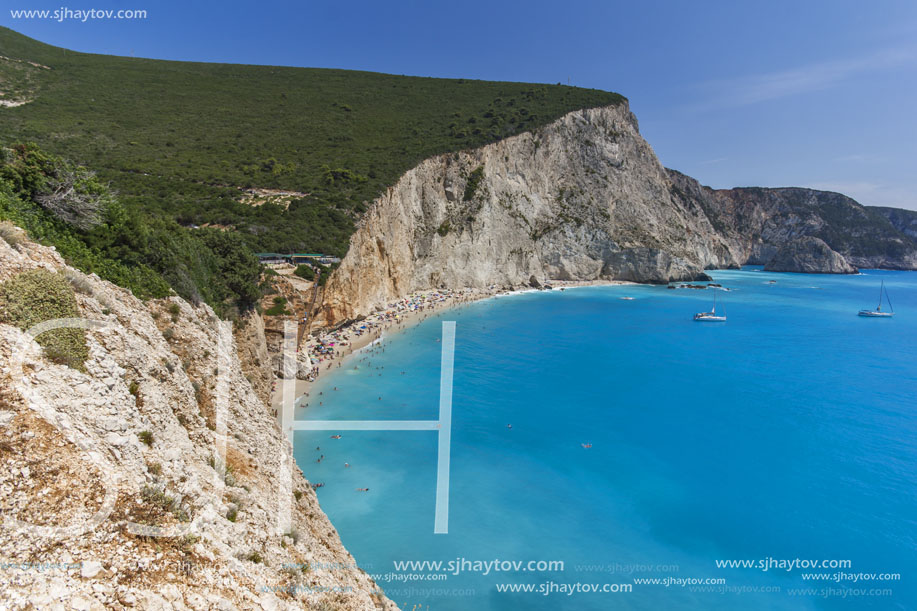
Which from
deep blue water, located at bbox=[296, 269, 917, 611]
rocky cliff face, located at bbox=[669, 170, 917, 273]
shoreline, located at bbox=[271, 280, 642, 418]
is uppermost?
rocky cliff face, located at bbox=[669, 170, 917, 273]

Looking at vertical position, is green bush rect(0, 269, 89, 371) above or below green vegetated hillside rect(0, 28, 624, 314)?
below

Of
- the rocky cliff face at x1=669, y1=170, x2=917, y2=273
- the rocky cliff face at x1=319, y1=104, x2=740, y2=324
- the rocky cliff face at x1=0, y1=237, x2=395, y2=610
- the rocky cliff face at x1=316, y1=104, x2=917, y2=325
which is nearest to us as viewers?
the rocky cliff face at x1=0, y1=237, x2=395, y2=610

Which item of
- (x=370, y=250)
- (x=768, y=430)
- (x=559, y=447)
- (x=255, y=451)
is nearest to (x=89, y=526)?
(x=255, y=451)

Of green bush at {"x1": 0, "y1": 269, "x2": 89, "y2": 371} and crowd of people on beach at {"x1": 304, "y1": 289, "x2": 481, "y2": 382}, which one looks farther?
crowd of people on beach at {"x1": 304, "y1": 289, "x2": 481, "y2": 382}

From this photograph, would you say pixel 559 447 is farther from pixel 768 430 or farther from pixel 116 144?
pixel 116 144

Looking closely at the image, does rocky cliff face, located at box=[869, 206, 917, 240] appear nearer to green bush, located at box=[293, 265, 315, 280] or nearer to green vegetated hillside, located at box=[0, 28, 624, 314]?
green vegetated hillside, located at box=[0, 28, 624, 314]

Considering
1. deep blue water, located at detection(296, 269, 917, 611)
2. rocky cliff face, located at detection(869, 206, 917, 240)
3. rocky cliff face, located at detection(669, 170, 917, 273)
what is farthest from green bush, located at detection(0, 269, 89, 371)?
rocky cliff face, located at detection(869, 206, 917, 240)

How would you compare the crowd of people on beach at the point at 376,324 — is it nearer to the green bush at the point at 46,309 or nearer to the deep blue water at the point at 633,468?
the deep blue water at the point at 633,468
